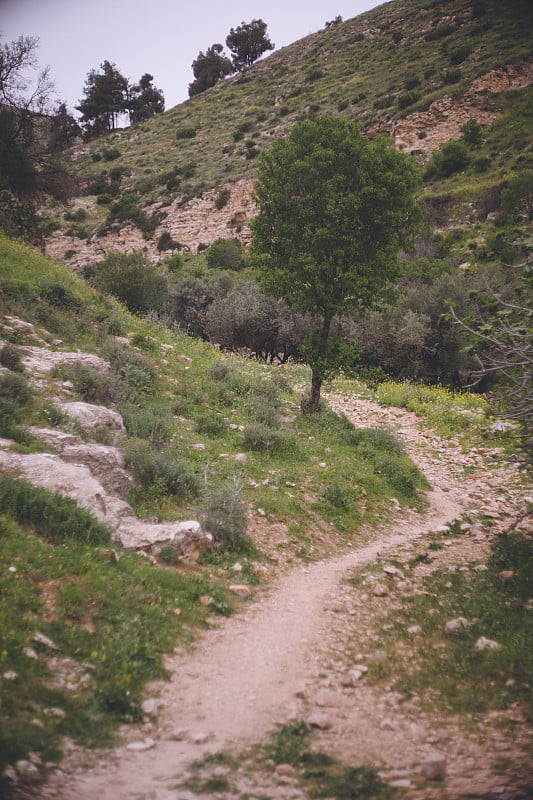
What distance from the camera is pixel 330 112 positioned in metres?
52.0

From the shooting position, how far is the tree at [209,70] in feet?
284

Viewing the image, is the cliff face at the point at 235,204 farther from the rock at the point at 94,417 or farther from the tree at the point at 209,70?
the tree at the point at 209,70

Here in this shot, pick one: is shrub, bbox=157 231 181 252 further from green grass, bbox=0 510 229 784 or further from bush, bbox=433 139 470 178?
green grass, bbox=0 510 229 784

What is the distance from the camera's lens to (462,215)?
3369 cm

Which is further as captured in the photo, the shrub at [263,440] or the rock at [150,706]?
the shrub at [263,440]

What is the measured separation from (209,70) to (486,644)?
10925cm

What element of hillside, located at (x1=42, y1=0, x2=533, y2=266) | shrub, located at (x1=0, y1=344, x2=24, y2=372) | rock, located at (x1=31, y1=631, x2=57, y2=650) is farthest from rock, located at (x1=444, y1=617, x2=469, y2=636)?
hillside, located at (x1=42, y1=0, x2=533, y2=266)

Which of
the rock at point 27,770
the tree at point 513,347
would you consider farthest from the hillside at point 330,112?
the rock at point 27,770

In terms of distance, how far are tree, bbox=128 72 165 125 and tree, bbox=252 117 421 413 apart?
8718cm

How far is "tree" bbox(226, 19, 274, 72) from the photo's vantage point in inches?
3445

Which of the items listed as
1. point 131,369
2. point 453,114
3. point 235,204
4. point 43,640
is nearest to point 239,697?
point 43,640

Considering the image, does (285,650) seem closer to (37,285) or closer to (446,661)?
(446,661)

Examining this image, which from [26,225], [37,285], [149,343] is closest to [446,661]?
[149,343]

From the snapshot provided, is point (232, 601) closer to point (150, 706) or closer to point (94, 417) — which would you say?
point (150, 706)
